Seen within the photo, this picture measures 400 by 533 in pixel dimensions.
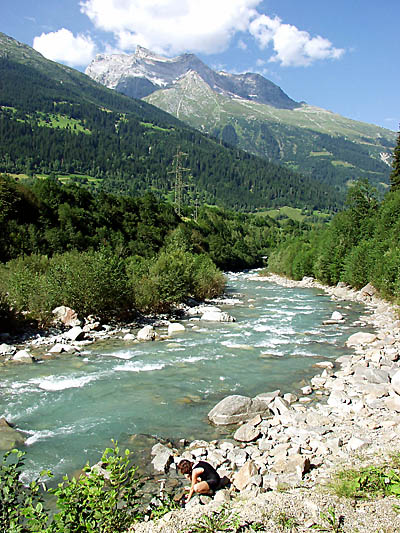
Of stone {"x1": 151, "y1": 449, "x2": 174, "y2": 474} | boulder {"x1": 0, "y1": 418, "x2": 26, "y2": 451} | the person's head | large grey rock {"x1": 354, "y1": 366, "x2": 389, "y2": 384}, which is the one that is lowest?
boulder {"x1": 0, "y1": 418, "x2": 26, "y2": 451}

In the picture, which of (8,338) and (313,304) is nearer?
(8,338)

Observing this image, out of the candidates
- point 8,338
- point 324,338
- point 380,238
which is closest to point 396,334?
point 324,338

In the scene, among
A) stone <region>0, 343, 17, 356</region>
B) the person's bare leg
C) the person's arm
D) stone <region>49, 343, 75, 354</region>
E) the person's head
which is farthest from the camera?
stone <region>49, 343, 75, 354</region>

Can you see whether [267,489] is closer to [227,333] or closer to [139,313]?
[227,333]

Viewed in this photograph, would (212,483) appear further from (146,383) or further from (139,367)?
(139,367)

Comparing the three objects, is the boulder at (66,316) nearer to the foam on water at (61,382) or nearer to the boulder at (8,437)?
the foam on water at (61,382)

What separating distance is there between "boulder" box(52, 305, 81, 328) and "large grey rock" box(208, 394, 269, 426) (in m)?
14.7

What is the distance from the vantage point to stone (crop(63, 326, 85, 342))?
22000mm

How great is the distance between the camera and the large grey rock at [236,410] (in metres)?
12.0

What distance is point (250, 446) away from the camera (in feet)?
34.1

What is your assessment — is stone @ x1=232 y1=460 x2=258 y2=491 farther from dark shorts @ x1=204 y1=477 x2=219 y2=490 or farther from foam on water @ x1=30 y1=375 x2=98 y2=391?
foam on water @ x1=30 y1=375 x2=98 y2=391

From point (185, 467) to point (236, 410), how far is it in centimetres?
363

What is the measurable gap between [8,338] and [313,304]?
28.5 metres

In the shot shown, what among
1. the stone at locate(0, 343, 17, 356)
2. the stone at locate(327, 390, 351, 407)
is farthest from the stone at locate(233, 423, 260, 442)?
the stone at locate(0, 343, 17, 356)
